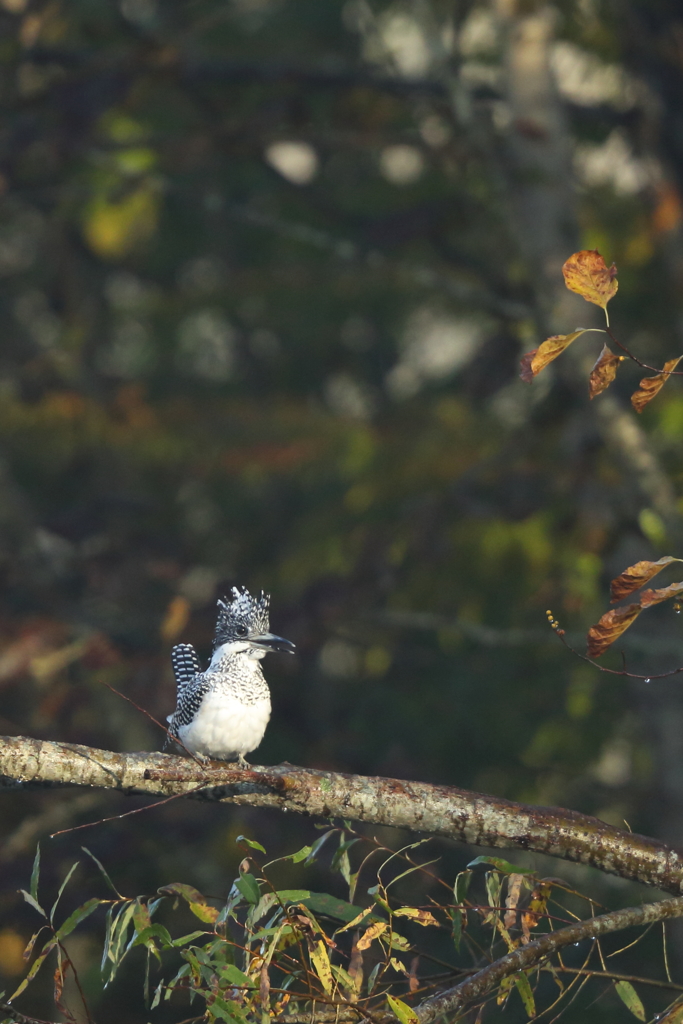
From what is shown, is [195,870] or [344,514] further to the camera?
[344,514]

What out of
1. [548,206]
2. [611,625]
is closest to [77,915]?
[611,625]

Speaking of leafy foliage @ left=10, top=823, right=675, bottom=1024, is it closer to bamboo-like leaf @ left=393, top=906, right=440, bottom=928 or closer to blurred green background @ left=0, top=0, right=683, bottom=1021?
bamboo-like leaf @ left=393, top=906, right=440, bottom=928

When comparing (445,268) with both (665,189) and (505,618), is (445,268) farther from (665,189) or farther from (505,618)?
(505,618)

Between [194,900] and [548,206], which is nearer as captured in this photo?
[194,900]

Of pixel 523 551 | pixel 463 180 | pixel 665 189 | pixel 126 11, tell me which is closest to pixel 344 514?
pixel 523 551

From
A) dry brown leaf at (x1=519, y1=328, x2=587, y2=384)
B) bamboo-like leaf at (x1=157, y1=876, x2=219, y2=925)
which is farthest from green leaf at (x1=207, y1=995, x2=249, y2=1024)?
dry brown leaf at (x1=519, y1=328, x2=587, y2=384)

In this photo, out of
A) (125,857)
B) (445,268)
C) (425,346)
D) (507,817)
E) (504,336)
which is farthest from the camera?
(425,346)

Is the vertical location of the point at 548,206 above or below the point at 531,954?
below

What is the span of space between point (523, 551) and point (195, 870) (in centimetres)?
257

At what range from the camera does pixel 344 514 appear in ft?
22.9

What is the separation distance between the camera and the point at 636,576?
2.14 meters

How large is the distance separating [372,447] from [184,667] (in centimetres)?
372

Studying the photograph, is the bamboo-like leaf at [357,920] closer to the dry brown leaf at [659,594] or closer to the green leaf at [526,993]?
the green leaf at [526,993]

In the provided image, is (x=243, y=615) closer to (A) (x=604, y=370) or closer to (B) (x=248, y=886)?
(B) (x=248, y=886)
